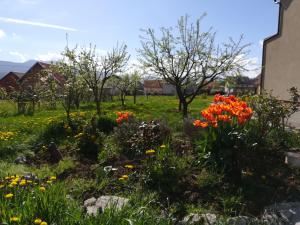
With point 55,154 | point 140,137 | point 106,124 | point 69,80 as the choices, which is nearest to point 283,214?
point 140,137

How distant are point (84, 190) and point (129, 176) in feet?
2.01

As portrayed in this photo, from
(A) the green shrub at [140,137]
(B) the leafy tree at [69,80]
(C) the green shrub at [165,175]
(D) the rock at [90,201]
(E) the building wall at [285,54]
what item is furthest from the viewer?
(E) the building wall at [285,54]

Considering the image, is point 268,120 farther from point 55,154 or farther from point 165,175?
point 55,154

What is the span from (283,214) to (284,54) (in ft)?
41.8

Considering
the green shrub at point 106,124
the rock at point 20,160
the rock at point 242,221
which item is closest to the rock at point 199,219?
the rock at point 242,221

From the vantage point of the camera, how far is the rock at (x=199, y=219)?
12.5 ft

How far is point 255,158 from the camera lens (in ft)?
18.7

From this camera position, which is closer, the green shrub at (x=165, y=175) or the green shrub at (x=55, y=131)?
the green shrub at (x=165, y=175)

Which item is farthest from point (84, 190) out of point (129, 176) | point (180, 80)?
point (180, 80)

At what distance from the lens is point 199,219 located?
3.88m

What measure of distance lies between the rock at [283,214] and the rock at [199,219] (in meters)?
0.53

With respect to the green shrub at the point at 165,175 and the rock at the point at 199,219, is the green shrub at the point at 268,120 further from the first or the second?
the rock at the point at 199,219

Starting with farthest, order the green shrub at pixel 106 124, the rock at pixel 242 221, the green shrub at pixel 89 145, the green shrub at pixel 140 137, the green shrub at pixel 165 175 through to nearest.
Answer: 1. the green shrub at pixel 106 124
2. the green shrub at pixel 89 145
3. the green shrub at pixel 140 137
4. the green shrub at pixel 165 175
5. the rock at pixel 242 221

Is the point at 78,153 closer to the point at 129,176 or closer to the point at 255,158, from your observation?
the point at 129,176
